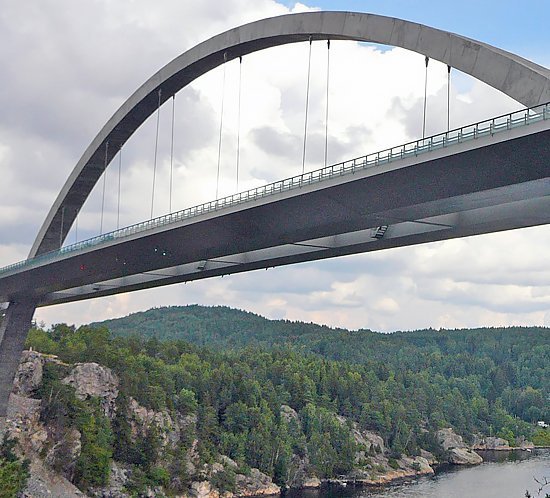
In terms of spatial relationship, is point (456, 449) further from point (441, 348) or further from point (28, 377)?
point (441, 348)

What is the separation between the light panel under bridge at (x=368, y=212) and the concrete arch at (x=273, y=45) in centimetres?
126

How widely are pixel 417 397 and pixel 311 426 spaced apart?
86.7ft

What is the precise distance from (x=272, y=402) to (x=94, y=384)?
1238 inches

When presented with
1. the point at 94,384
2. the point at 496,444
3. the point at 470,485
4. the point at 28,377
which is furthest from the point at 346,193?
the point at 496,444

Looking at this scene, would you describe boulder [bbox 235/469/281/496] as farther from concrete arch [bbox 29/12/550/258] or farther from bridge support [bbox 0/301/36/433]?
concrete arch [bbox 29/12/550/258]

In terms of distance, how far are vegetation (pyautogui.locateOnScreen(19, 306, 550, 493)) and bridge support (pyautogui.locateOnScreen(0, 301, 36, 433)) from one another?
2.73 meters

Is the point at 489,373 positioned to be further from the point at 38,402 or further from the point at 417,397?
the point at 38,402

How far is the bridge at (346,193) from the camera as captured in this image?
58.7 feet

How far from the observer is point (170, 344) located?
335ft

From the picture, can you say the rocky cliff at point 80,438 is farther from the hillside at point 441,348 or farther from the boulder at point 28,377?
the hillside at point 441,348

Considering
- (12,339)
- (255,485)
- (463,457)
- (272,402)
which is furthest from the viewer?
(463,457)

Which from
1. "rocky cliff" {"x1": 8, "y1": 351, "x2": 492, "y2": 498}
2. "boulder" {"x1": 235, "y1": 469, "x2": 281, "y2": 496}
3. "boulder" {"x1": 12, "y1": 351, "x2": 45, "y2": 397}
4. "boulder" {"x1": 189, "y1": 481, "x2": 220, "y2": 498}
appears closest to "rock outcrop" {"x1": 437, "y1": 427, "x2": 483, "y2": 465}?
"rocky cliff" {"x1": 8, "y1": 351, "x2": 492, "y2": 498}

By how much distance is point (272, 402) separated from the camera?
85.9 metres

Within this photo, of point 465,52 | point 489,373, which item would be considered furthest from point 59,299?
point 489,373
